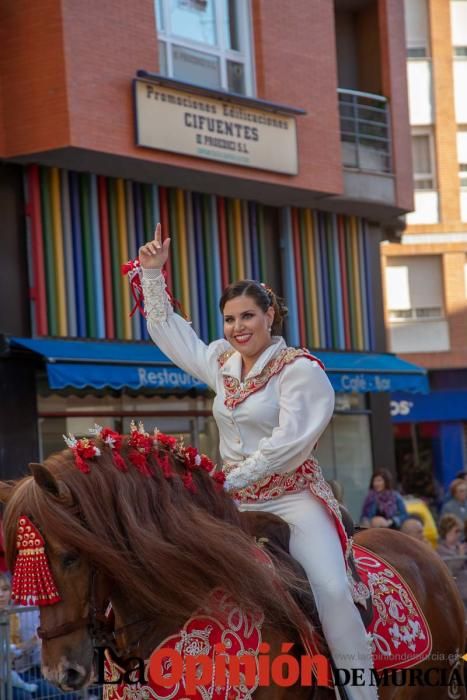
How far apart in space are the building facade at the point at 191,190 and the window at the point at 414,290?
13.2 metres

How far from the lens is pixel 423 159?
36.3m

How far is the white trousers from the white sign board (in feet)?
35.8

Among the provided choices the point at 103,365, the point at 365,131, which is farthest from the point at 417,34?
the point at 103,365

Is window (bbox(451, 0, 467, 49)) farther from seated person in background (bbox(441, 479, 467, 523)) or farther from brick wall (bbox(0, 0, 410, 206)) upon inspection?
seated person in background (bbox(441, 479, 467, 523))

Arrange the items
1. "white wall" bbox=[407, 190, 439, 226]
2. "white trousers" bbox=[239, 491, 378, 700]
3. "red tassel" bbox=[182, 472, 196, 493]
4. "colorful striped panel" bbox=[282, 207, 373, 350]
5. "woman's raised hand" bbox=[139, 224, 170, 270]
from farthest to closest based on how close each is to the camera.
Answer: "white wall" bbox=[407, 190, 439, 226], "colorful striped panel" bbox=[282, 207, 373, 350], "woman's raised hand" bbox=[139, 224, 170, 270], "white trousers" bbox=[239, 491, 378, 700], "red tassel" bbox=[182, 472, 196, 493]

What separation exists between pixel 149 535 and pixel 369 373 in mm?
14346

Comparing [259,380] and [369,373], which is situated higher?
[369,373]

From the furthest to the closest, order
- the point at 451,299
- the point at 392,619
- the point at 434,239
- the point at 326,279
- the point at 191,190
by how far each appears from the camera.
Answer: the point at 434,239 → the point at 451,299 → the point at 326,279 → the point at 191,190 → the point at 392,619

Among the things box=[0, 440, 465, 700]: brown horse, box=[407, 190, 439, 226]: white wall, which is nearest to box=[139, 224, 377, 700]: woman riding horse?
box=[0, 440, 465, 700]: brown horse

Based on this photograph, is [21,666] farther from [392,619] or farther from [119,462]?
[119,462]

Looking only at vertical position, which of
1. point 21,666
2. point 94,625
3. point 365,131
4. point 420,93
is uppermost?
point 420,93

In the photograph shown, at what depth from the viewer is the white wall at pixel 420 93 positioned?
35.5 m

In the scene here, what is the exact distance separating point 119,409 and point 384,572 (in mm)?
11035

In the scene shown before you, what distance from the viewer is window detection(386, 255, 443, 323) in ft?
115
